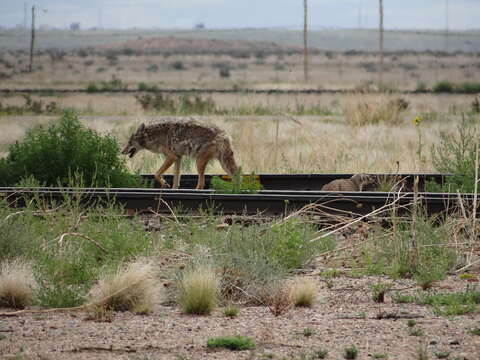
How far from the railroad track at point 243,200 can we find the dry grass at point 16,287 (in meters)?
2.94

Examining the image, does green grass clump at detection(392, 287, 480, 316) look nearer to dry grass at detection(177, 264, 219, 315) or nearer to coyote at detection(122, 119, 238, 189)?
dry grass at detection(177, 264, 219, 315)

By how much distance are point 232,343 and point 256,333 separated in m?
0.40

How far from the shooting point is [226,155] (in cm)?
1250

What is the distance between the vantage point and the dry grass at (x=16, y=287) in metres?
7.46

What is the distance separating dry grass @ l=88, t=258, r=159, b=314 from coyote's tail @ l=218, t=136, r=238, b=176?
200 inches

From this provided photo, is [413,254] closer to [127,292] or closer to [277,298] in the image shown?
[277,298]

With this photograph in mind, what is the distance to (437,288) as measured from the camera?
8.02 m

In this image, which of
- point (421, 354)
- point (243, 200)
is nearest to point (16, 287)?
point (421, 354)

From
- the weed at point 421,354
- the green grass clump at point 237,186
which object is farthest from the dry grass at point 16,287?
the green grass clump at point 237,186

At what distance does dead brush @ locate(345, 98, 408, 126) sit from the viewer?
24125mm

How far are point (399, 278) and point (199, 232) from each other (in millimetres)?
2191

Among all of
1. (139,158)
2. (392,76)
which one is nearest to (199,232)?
(139,158)

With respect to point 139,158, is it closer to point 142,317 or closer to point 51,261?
point 51,261

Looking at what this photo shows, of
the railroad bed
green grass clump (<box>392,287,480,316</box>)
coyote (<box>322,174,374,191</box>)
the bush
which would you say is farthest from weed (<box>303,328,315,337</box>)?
the railroad bed
